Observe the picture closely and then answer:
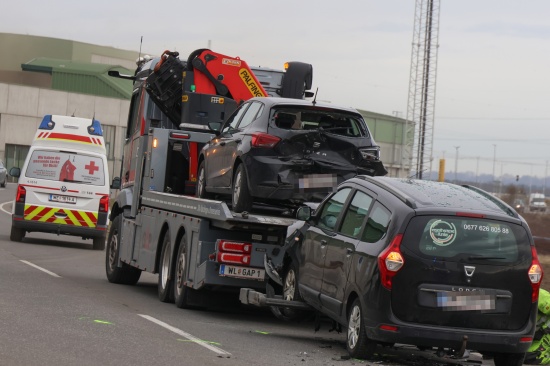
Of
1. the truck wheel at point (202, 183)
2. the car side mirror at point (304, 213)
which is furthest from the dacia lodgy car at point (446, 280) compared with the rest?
the truck wheel at point (202, 183)

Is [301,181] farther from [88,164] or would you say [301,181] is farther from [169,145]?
[88,164]

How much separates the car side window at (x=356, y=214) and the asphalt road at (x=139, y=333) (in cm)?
117

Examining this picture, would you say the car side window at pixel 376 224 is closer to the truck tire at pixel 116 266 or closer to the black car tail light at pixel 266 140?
the black car tail light at pixel 266 140

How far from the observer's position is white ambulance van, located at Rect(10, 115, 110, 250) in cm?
2605

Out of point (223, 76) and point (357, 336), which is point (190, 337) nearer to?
point (357, 336)

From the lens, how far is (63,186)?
26.1 meters

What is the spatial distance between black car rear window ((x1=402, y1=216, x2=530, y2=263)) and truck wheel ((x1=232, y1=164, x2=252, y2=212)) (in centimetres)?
425

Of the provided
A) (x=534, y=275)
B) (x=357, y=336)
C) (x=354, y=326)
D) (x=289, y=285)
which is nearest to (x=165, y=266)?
(x=289, y=285)

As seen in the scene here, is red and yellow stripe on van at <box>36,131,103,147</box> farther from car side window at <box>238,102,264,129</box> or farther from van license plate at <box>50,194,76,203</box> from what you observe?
car side window at <box>238,102,264,129</box>

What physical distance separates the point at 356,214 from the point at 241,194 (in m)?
3.19

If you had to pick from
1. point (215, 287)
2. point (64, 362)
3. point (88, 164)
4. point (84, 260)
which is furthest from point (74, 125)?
point (64, 362)

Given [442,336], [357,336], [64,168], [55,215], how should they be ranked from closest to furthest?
[442,336] → [357,336] → [55,215] → [64,168]

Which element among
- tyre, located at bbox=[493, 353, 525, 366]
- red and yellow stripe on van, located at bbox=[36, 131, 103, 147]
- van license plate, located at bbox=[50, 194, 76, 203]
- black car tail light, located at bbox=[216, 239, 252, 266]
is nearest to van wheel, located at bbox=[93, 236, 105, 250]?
van license plate, located at bbox=[50, 194, 76, 203]

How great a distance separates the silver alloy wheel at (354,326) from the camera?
34.0ft
